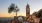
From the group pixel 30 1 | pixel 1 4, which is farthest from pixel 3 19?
pixel 30 1

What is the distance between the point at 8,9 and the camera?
6.63 feet

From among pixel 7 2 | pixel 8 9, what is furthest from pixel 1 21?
pixel 7 2

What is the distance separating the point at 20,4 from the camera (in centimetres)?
205

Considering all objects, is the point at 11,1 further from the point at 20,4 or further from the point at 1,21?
the point at 1,21

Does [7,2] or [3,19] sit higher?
[7,2]

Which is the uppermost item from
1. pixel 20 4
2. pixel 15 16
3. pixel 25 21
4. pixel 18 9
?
pixel 20 4

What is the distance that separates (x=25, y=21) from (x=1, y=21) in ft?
2.16

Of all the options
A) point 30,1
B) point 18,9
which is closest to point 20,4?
point 18,9

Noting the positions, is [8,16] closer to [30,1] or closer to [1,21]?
[1,21]

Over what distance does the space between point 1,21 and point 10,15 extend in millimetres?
295

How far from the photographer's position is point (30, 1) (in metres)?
2.04

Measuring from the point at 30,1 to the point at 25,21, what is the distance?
1.88 feet

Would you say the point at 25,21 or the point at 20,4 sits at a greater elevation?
the point at 20,4

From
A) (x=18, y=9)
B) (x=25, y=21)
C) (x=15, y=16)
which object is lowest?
(x=25, y=21)
